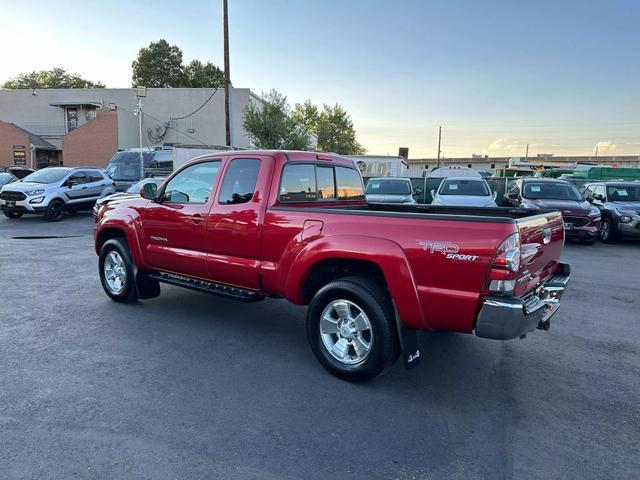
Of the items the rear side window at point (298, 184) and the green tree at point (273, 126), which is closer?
the rear side window at point (298, 184)

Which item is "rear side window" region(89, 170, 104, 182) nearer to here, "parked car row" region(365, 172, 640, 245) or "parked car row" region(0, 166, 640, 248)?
"parked car row" region(0, 166, 640, 248)

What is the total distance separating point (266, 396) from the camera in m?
3.60

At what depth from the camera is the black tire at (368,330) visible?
3596 mm

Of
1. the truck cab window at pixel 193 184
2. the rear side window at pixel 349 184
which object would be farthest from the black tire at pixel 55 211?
the rear side window at pixel 349 184

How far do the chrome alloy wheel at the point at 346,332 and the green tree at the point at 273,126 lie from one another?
963 inches

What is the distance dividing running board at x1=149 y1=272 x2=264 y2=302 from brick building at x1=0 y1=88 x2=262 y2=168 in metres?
29.7

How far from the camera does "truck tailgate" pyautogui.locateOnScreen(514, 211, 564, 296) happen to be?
3266 mm

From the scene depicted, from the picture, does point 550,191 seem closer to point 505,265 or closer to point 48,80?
point 505,265

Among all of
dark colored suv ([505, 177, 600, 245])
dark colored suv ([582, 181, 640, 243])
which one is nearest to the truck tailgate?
dark colored suv ([505, 177, 600, 245])

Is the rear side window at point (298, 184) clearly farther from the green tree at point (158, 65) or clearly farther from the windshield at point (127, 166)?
the green tree at point (158, 65)

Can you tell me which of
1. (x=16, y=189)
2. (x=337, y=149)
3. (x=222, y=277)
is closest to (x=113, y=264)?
(x=222, y=277)

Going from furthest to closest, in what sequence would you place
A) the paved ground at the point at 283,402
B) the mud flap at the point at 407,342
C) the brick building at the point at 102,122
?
the brick building at the point at 102,122, the mud flap at the point at 407,342, the paved ground at the point at 283,402

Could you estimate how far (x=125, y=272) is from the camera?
231 inches

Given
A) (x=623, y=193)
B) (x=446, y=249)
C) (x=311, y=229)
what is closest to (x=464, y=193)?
(x=623, y=193)
